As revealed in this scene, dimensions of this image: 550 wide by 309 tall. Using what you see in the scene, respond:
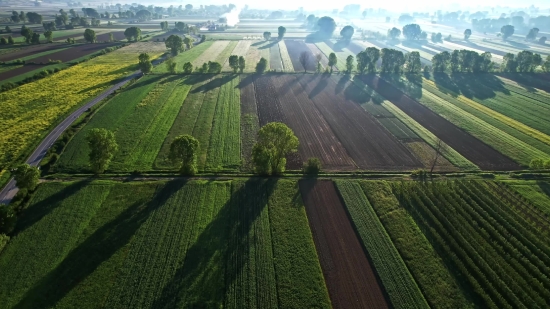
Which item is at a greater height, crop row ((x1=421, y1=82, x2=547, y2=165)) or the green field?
crop row ((x1=421, y1=82, x2=547, y2=165))

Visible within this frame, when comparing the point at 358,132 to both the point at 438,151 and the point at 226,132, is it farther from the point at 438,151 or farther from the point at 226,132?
the point at 226,132

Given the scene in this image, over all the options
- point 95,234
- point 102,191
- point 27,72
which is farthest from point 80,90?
point 95,234

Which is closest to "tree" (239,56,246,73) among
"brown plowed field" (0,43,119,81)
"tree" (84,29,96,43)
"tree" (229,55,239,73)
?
"tree" (229,55,239,73)

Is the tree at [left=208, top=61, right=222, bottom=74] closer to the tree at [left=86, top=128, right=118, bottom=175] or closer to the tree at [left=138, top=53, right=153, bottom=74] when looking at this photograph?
the tree at [left=138, top=53, right=153, bottom=74]

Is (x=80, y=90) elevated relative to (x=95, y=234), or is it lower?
elevated

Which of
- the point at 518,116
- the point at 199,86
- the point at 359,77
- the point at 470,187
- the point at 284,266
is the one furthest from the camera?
the point at 359,77

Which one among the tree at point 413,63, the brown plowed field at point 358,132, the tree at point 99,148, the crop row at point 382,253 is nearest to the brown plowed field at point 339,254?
the crop row at point 382,253

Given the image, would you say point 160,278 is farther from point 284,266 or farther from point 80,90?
point 80,90
